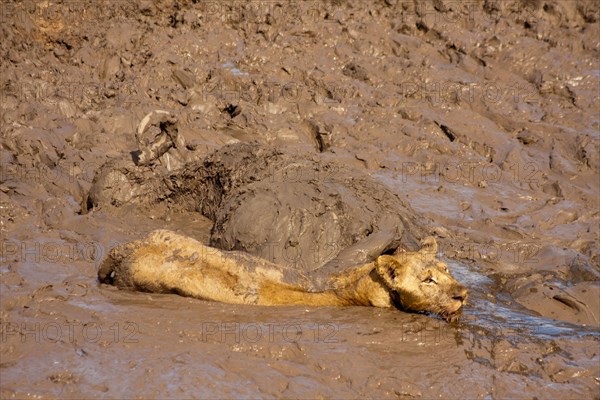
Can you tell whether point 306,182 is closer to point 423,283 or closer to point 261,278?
point 261,278

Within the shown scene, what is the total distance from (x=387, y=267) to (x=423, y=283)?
23 cm

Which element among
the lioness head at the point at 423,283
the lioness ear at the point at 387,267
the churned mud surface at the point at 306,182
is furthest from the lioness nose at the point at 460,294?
the lioness ear at the point at 387,267

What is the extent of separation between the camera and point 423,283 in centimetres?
427

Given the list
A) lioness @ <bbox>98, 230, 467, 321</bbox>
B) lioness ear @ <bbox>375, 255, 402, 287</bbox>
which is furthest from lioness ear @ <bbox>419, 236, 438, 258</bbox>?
lioness ear @ <bbox>375, 255, 402, 287</bbox>

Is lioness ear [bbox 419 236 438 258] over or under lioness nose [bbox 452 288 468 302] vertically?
over

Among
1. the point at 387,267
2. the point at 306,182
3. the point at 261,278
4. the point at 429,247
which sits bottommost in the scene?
the point at 261,278

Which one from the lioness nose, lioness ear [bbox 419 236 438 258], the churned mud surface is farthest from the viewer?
lioness ear [bbox 419 236 438 258]

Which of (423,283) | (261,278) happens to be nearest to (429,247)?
(423,283)

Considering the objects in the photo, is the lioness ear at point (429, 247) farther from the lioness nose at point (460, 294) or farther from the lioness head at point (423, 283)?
the lioness nose at point (460, 294)

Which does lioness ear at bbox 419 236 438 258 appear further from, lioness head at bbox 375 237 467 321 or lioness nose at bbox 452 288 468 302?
lioness nose at bbox 452 288 468 302

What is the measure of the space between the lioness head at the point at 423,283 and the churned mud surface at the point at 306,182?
118 millimetres

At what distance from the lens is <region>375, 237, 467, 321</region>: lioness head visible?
4270mm

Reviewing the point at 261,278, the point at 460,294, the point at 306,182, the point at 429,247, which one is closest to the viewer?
the point at 460,294

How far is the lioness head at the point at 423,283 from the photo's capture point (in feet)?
14.0
